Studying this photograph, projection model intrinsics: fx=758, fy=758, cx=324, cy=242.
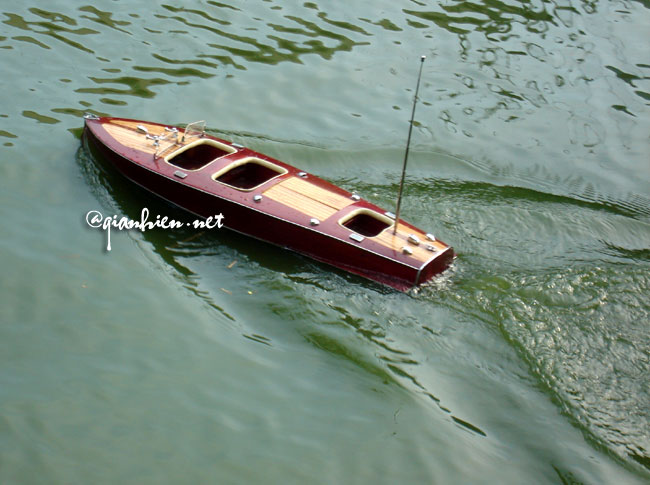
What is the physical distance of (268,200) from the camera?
9320 mm

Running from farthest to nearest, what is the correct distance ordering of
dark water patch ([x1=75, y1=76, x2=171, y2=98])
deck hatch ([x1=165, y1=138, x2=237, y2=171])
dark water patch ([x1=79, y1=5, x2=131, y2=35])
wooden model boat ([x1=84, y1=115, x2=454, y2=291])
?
dark water patch ([x1=79, y1=5, x2=131, y2=35]), dark water patch ([x1=75, y1=76, x2=171, y2=98]), deck hatch ([x1=165, y1=138, x2=237, y2=171]), wooden model boat ([x1=84, y1=115, x2=454, y2=291])

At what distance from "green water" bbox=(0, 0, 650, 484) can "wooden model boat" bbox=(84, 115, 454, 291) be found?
275 mm

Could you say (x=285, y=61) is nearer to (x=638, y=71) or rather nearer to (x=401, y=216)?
(x=401, y=216)

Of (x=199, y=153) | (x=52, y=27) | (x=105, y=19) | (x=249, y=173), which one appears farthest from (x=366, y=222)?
(x=52, y=27)

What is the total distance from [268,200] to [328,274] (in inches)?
46.9

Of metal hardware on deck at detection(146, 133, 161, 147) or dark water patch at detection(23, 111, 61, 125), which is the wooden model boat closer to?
metal hardware on deck at detection(146, 133, 161, 147)

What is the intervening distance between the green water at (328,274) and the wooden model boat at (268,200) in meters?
0.28

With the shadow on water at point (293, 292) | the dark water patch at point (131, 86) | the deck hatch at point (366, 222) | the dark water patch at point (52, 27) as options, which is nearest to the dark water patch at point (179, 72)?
the dark water patch at point (131, 86)

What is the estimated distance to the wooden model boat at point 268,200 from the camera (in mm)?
8820

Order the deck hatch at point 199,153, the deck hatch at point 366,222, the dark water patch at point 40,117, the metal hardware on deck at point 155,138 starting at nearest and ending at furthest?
1. the deck hatch at point 366,222
2. the metal hardware on deck at point 155,138
3. the deck hatch at point 199,153
4. the dark water patch at point 40,117

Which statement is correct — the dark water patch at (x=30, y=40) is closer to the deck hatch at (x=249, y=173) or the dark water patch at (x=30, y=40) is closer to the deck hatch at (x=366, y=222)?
the deck hatch at (x=249, y=173)

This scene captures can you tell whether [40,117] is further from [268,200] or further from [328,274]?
[328,274]

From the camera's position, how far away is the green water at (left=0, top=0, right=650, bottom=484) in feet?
23.4

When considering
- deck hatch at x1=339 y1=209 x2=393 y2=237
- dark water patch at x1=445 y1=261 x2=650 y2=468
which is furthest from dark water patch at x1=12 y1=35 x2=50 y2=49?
dark water patch at x1=445 y1=261 x2=650 y2=468
